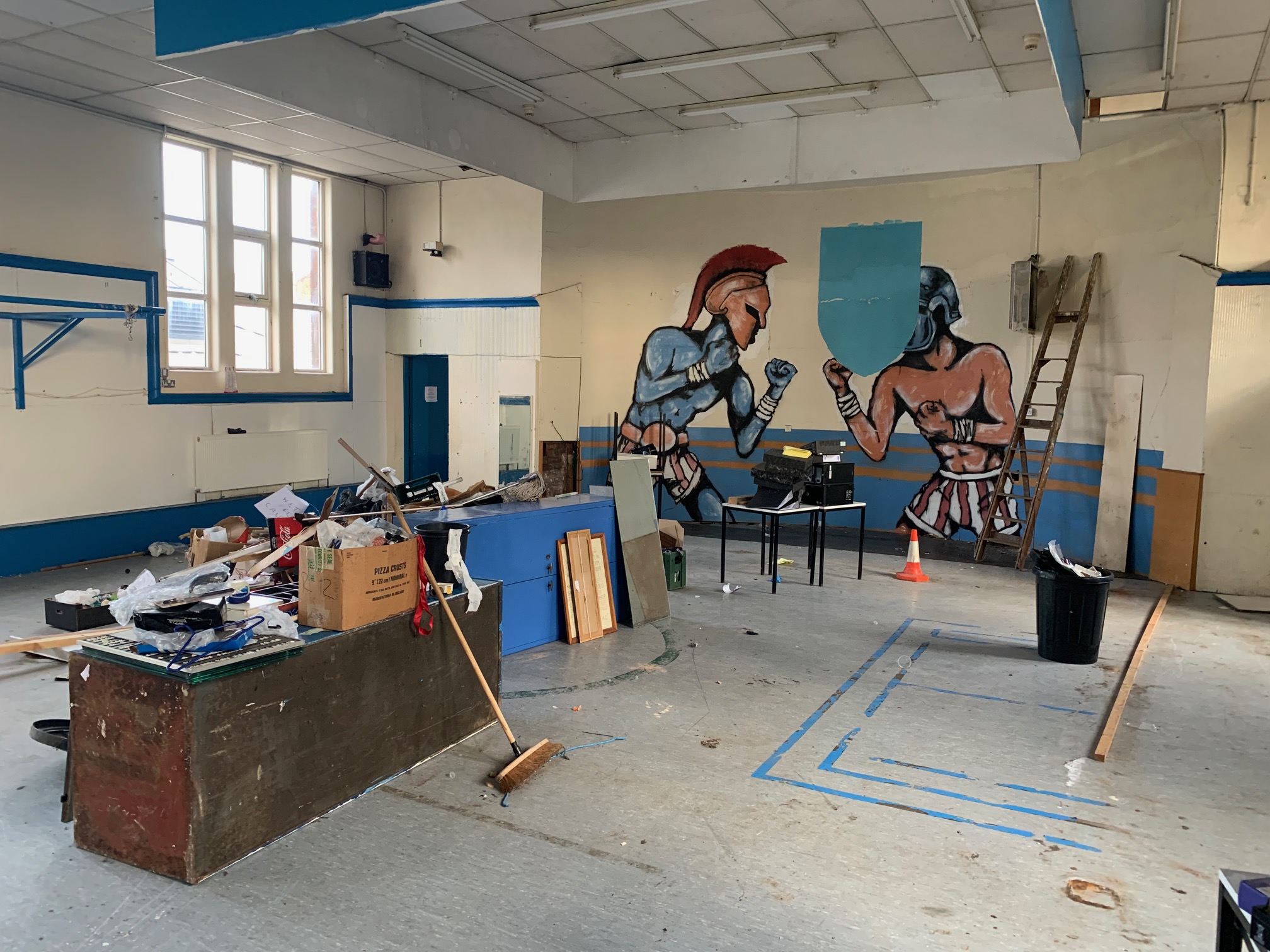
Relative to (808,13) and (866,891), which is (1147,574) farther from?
(866,891)

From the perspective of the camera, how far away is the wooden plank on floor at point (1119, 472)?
26.9 feet

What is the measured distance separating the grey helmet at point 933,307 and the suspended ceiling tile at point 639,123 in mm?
3132

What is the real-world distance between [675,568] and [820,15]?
430 cm

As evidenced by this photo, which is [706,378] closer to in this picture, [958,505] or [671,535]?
[958,505]

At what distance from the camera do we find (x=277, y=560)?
4.10m

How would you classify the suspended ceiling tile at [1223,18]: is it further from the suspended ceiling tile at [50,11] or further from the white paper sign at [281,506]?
the suspended ceiling tile at [50,11]

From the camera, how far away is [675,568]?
7348mm

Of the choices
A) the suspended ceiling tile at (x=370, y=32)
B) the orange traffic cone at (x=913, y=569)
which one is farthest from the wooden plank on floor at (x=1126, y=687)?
the suspended ceiling tile at (x=370, y=32)

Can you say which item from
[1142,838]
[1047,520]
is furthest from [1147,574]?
[1142,838]

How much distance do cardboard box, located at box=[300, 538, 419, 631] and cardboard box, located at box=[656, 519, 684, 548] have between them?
397 centimetres

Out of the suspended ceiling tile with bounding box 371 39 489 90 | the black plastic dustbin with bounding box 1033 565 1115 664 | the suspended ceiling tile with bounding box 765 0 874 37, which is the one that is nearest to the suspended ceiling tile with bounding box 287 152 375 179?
the suspended ceiling tile with bounding box 371 39 489 90

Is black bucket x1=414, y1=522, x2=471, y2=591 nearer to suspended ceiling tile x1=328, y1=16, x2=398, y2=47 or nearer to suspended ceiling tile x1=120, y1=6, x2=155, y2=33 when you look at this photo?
suspended ceiling tile x1=120, y1=6, x2=155, y2=33

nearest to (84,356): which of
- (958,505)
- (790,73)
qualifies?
(790,73)

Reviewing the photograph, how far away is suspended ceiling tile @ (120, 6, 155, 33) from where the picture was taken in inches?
222
